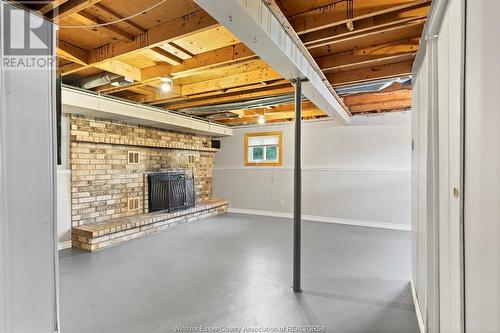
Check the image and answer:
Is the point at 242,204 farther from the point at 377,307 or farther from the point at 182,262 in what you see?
the point at 377,307

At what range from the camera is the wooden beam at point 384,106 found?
4.57 meters

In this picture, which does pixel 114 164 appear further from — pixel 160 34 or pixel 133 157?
pixel 160 34

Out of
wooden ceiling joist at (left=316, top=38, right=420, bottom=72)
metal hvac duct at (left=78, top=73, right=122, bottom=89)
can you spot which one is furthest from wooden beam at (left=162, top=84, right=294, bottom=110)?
metal hvac duct at (left=78, top=73, right=122, bottom=89)

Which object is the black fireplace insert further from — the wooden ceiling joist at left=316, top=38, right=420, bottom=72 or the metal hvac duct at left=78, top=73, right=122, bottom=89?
the wooden ceiling joist at left=316, top=38, right=420, bottom=72

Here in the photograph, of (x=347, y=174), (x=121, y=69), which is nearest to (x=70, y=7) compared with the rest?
(x=121, y=69)

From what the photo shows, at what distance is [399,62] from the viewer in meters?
3.02

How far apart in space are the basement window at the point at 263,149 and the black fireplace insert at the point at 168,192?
1.85 meters

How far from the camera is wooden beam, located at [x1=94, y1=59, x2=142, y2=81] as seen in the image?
2854 millimetres

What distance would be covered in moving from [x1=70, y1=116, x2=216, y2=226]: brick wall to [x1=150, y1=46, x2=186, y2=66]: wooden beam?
6.94 feet

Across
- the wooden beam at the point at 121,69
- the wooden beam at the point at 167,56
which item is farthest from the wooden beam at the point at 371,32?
the wooden beam at the point at 121,69

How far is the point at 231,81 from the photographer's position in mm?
3475

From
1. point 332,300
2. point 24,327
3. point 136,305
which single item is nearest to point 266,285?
point 332,300

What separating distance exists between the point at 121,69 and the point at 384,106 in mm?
4204

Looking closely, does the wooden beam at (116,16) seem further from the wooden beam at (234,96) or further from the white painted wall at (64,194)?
the white painted wall at (64,194)
